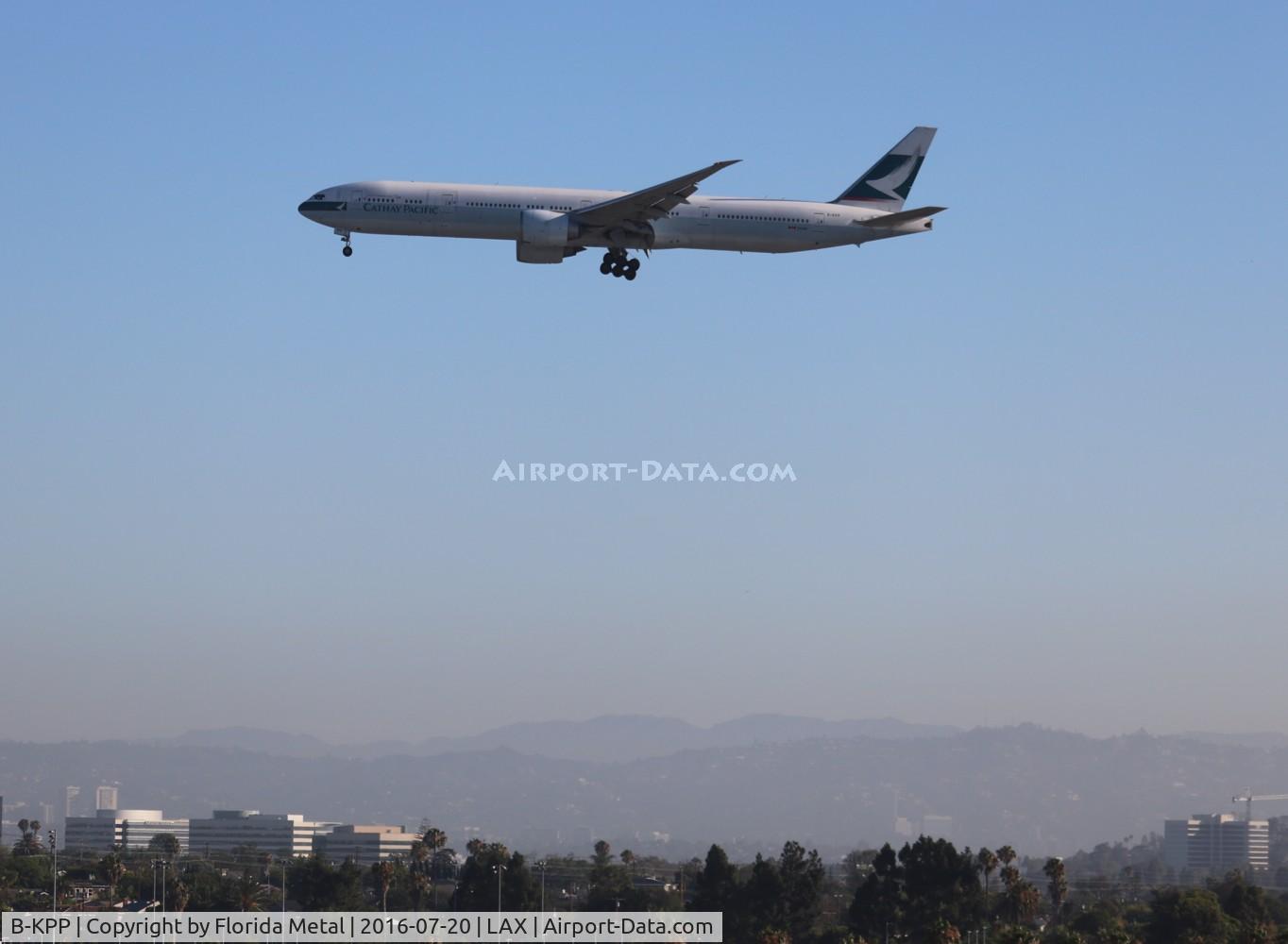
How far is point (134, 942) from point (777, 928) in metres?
48.3

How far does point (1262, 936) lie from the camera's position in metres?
91.5

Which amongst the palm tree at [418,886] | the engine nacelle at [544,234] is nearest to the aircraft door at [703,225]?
the engine nacelle at [544,234]

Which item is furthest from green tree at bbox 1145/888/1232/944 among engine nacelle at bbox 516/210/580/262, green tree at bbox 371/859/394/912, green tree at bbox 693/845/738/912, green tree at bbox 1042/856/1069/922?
green tree at bbox 371/859/394/912

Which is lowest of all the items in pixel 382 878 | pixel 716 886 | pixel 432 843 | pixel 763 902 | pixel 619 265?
pixel 763 902

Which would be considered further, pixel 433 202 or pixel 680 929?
pixel 680 929

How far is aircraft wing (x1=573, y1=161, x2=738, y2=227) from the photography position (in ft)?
266

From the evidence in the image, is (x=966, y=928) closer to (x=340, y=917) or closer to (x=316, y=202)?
(x=340, y=917)

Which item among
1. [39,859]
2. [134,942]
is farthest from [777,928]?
[39,859]

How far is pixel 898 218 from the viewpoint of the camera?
85.7 m

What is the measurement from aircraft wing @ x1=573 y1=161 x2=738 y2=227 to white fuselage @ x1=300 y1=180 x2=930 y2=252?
641 millimetres

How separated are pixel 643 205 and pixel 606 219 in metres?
1.95

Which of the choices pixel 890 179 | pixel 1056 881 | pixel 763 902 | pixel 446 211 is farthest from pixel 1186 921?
pixel 446 211

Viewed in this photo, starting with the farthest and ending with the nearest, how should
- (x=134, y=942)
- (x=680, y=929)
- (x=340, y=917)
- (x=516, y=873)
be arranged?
(x=516, y=873) < (x=340, y=917) < (x=680, y=929) < (x=134, y=942)

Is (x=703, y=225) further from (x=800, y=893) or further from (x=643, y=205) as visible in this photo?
(x=800, y=893)
